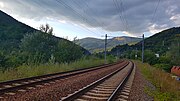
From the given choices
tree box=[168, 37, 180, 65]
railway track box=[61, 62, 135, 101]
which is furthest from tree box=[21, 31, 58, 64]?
tree box=[168, 37, 180, 65]

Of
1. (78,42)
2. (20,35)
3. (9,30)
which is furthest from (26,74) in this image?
(9,30)

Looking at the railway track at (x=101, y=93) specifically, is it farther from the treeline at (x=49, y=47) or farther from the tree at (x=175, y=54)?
the tree at (x=175, y=54)

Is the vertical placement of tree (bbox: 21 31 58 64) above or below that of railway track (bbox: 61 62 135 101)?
above

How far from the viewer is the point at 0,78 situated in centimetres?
1297

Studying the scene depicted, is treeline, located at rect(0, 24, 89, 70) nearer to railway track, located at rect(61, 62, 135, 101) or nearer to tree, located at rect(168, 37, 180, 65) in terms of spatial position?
railway track, located at rect(61, 62, 135, 101)

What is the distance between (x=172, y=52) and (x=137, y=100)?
340 ft

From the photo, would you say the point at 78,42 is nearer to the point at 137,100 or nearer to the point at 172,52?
the point at 137,100

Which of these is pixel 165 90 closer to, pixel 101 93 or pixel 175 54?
pixel 101 93

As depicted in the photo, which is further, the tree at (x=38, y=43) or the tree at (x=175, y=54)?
the tree at (x=175, y=54)

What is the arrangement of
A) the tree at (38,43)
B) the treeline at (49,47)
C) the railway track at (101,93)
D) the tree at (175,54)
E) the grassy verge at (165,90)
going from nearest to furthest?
the railway track at (101,93) → the grassy verge at (165,90) → the treeline at (49,47) → the tree at (38,43) → the tree at (175,54)

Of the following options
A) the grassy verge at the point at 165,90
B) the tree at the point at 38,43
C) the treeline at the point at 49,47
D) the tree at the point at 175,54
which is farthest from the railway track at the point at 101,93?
the tree at the point at 175,54

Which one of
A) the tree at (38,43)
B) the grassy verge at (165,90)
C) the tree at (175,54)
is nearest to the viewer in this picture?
the grassy verge at (165,90)

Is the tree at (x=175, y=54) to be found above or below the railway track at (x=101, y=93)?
above

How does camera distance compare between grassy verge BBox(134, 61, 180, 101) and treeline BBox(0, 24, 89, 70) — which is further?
treeline BBox(0, 24, 89, 70)
